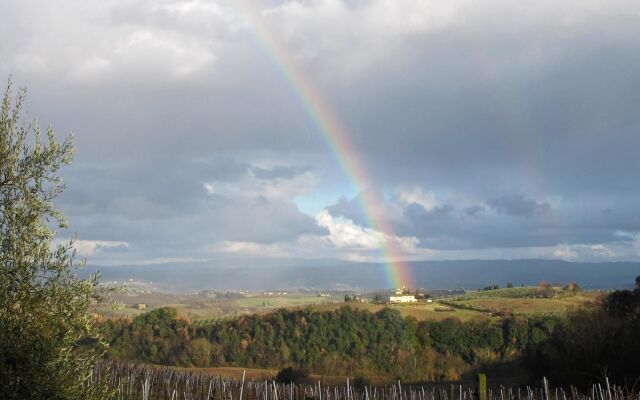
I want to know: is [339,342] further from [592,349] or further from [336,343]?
[592,349]

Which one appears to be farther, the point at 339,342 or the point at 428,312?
the point at 428,312

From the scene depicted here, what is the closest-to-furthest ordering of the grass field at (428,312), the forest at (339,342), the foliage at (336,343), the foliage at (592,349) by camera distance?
the foliage at (592,349) < the forest at (339,342) < the foliage at (336,343) < the grass field at (428,312)

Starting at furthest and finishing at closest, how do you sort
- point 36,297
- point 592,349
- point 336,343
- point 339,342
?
point 336,343, point 339,342, point 592,349, point 36,297

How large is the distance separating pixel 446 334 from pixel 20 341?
6215cm

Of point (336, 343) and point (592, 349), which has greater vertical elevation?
point (592, 349)

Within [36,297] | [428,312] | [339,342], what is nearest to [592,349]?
[36,297]

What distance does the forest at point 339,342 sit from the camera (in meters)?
62.5

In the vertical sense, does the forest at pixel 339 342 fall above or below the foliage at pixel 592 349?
below

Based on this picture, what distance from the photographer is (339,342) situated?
224ft

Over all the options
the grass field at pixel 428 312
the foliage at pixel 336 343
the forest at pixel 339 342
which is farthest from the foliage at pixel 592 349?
the grass field at pixel 428 312

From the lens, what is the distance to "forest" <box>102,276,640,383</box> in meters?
62.5

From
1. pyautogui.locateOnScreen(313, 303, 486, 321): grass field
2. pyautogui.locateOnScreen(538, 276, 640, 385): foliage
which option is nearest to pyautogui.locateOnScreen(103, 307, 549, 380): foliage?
pyautogui.locateOnScreen(313, 303, 486, 321): grass field

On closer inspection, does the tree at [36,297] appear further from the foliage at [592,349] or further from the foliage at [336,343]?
the foliage at [336,343]

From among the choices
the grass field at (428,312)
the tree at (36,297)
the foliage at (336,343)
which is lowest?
the foliage at (336,343)
